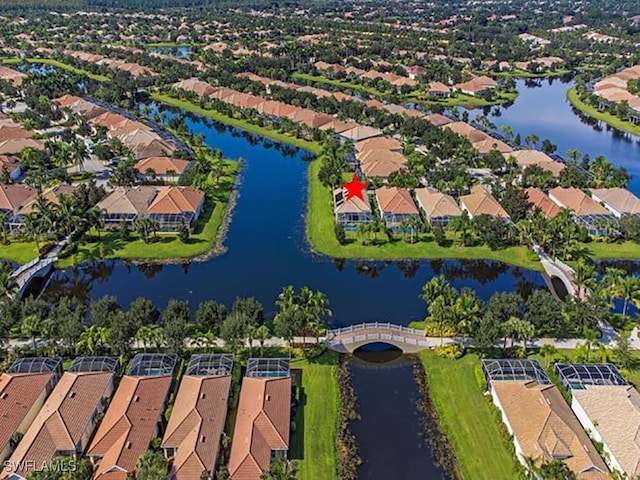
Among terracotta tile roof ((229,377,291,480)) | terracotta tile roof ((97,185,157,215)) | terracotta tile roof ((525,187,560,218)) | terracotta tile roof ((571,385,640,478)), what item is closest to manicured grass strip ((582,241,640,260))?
terracotta tile roof ((525,187,560,218))

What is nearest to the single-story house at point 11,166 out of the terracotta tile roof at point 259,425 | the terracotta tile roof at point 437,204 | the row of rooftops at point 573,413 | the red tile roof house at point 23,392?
the red tile roof house at point 23,392

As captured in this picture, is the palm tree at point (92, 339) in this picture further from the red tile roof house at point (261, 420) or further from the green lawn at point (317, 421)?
the green lawn at point (317, 421)

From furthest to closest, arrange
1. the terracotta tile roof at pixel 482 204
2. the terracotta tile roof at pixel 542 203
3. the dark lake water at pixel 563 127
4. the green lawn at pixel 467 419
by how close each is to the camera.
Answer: the dark lake water at pixel 563 127
the terracotta tile roof at pixel 542 203
the terracotta tile roof at pixel 482 204
the green lawn at pixel 467 419

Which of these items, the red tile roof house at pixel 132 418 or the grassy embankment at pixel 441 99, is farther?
the grassy embankment at pixel 441 99

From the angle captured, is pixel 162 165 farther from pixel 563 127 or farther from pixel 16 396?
pixel 563 127

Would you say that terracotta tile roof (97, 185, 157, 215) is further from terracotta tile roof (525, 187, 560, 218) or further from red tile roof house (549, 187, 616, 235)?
red tile roof house (549, 187, 616, 235)

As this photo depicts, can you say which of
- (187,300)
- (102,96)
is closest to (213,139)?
(102,96)

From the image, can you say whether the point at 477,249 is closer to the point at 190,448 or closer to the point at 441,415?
the point at 441,415
